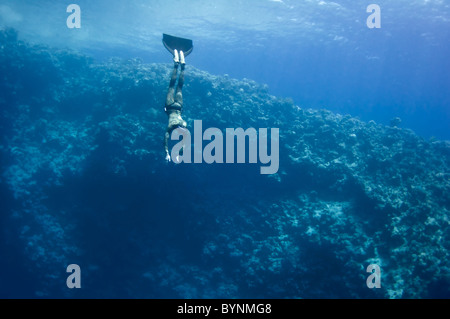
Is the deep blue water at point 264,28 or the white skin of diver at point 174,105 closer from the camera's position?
the white skin of diver at point 174,105

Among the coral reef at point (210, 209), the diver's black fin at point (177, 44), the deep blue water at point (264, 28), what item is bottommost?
the coral reef at point (210, 209)

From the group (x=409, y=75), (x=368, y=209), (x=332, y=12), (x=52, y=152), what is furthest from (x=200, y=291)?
(x=409, y=75)

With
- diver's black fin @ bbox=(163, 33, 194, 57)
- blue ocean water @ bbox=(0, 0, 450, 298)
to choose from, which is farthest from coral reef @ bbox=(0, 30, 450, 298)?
diver's black fin @ bbox=(163, 33, 194, 57)

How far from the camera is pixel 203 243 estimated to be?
414 inches

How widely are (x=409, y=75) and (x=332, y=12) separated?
33.0m

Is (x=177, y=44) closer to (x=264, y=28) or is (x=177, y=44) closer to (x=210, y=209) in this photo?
(x=210, y=209)

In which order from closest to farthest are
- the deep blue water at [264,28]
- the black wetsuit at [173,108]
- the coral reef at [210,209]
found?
the black wetsuit at [173,108]
the coral reef at [210,209]
the deep blue water at [264,28]

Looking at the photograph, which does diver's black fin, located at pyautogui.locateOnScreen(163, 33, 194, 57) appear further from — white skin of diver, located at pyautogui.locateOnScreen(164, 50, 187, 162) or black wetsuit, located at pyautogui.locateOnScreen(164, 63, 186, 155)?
black wetsuit, located at pyautogui.locateOnScreen(164, 63, 186, 155)

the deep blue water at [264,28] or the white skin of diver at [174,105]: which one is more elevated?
the deep blue water at [264,28]

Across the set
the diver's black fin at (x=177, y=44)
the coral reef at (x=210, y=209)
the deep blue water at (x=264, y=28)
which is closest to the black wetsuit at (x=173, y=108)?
the diver's black fin at (x=177, y=44)

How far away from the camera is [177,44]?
21.1 feet

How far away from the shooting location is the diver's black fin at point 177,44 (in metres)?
6.30

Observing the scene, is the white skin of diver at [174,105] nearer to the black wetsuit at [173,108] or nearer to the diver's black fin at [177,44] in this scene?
the black wetsuit at [173,108]
